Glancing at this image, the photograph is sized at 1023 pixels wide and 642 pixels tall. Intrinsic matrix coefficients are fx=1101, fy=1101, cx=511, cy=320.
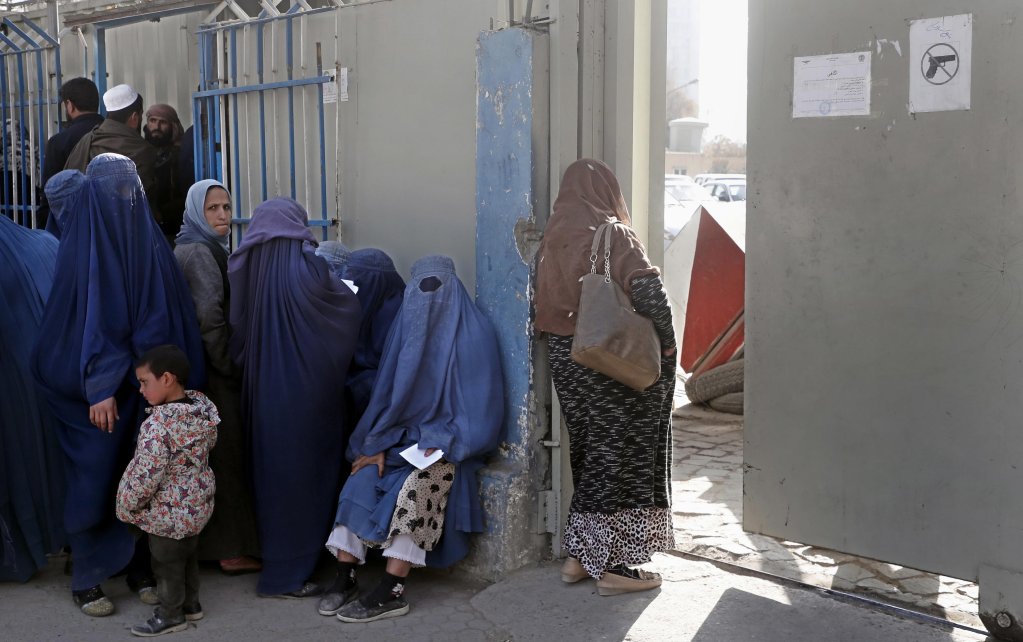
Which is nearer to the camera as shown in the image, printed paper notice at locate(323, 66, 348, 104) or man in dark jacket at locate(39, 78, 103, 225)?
printed paper notice at locate(323, 66, 348, 104)

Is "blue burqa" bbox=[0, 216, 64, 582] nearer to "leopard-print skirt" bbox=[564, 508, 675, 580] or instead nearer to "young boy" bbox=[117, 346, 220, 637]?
"young boy" bbox=[117, 346, 220, 637]

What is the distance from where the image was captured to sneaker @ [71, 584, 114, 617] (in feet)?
12.4

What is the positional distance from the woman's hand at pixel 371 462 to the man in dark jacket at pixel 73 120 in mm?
2985

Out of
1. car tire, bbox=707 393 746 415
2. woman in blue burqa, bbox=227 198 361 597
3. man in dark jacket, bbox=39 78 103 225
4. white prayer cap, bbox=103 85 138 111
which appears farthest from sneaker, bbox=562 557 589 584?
man in dark jacket, bbox=39 78 103 225

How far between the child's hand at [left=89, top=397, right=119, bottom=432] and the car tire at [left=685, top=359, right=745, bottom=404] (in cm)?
428

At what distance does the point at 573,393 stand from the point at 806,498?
0.84m

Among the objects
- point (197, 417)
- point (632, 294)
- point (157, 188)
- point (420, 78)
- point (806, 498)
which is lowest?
point (806, 498)

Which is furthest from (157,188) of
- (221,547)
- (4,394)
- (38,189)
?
(221,547)

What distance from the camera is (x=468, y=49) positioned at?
4352 mm

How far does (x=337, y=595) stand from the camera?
378 cm

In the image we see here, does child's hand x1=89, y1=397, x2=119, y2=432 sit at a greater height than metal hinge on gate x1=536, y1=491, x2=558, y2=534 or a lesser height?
greater

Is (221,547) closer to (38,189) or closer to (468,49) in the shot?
(468,49)

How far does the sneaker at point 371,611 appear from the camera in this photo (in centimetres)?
368

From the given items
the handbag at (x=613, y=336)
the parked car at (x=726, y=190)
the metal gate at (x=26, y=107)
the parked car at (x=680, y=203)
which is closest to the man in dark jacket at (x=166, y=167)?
the metal gate at (x=26, y=107)
